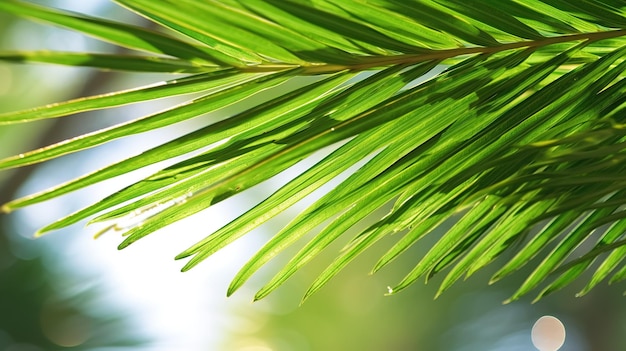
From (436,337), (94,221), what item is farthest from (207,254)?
(436,337)

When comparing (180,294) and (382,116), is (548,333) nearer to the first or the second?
(180,294)

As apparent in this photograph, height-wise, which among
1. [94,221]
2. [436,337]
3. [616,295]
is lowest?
[616,295]

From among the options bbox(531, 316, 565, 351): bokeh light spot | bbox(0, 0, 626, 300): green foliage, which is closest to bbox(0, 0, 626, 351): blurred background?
bbox(531, 316, 565, 351): bokeh light spot

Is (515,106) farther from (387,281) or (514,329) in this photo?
(514,329)

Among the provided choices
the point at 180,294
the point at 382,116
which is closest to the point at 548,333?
the point at 180,294

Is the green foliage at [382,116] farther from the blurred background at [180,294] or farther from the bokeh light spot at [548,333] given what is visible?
the bokeh light spot at [548,333]

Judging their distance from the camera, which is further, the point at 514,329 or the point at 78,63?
the point at 514,329

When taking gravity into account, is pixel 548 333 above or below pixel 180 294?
below

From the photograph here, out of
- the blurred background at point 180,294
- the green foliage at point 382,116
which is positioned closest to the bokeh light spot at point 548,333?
the blurred background at point 180,294
